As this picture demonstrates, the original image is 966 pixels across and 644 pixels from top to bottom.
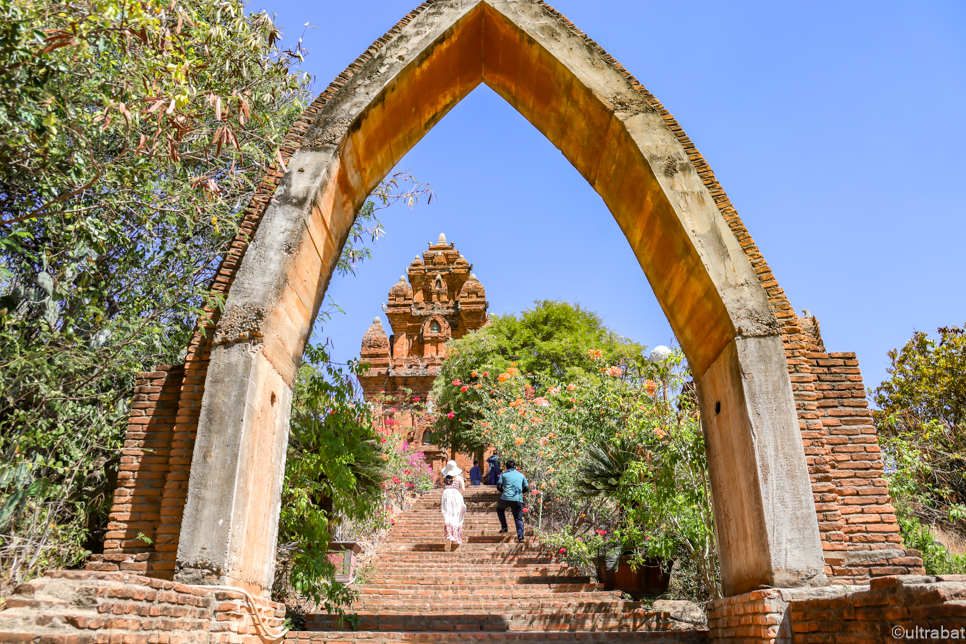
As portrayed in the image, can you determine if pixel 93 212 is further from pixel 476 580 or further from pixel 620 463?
pixel 620 463

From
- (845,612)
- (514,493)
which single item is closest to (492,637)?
(845,612)

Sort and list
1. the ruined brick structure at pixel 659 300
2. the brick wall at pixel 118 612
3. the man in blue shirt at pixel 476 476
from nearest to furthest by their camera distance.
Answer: the brick wall at pixel 118 612 → the ruined brick structure at pixel 659 300 → the man in blue shirt at pixel 476 476

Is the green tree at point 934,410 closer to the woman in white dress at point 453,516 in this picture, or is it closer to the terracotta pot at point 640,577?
the terracotta pot at point 640,577

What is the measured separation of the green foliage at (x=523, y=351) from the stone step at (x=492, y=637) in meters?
13.5

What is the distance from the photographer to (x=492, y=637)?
5.89 m

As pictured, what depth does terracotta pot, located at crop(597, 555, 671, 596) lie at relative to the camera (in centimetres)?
824

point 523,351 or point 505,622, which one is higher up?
point 523,351

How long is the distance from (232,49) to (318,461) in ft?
14.1

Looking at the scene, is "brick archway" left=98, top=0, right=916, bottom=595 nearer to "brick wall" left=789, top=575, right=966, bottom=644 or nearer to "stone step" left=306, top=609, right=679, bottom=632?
"brick wall" left=789, top=575, right=966, bottom=644

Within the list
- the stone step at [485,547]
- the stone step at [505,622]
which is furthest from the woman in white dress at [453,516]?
the stone step at [505,622]

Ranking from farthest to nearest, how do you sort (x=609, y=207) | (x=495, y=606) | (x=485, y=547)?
(x=485, y=547) < (x=495, y=606) < (x=609, y=207)

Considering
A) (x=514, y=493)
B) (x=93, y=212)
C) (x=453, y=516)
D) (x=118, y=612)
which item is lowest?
(x=118, y=612)

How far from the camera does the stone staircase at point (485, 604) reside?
19.4ft

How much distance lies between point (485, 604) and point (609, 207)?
466cm
